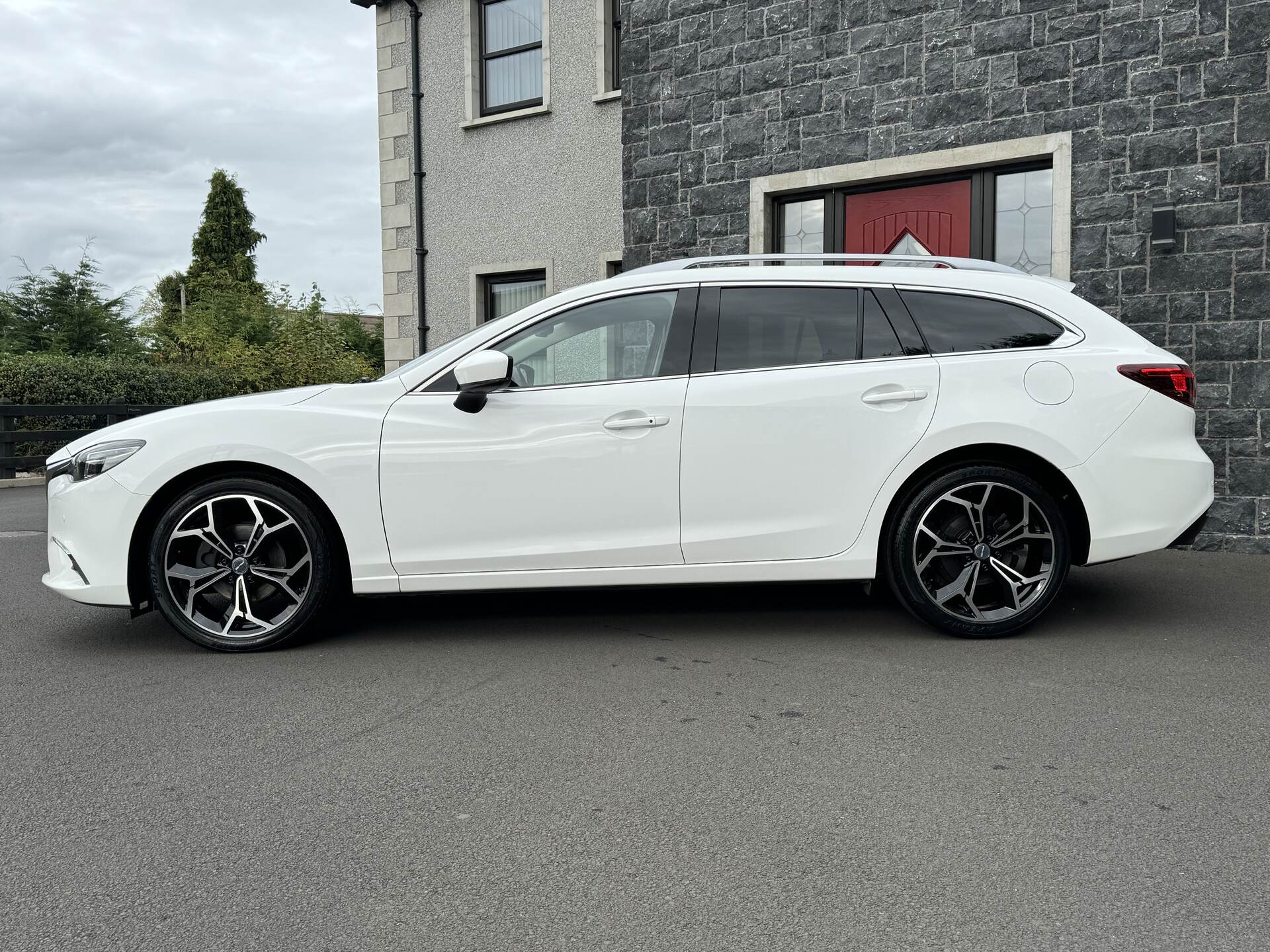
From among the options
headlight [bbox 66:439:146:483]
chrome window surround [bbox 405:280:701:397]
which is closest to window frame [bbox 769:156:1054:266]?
chrome window surround [bbox 405:280:701:397]

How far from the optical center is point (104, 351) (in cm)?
2423

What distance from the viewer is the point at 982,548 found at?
504 centimetres

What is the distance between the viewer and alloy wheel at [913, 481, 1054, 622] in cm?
502

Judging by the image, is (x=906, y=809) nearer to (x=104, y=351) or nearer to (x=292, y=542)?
(x=292, y=542)

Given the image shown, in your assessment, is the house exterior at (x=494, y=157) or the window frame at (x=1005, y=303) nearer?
the window frame at (x=1005, y=303)

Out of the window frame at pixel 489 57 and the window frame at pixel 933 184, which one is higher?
the window frame at pixel 489 57

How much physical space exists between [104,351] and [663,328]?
22.5 metres

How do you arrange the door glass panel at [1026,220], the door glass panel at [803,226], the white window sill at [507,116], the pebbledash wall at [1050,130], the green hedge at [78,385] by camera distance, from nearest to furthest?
the pebbledash wall at [1050,130] → the door glass panel at [1026,220] → the door glass panel at [803,226] → the white window sill at [507,116] → the green hedge at [78,385]

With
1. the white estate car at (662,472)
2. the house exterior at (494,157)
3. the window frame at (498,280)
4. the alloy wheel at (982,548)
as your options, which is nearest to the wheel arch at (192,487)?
the white estate car at (662,472)

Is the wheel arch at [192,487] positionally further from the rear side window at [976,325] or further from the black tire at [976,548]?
the rear side window at [976,325]

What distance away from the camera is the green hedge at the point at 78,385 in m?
17.1

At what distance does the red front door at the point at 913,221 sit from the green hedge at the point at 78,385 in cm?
1233

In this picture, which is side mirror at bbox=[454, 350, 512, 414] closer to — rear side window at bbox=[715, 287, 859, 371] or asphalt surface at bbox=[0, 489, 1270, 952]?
rear side window at bbox=[715, 287, 859, 371]

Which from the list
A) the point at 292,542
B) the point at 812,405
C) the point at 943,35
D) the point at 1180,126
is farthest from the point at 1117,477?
the point at 943,35
